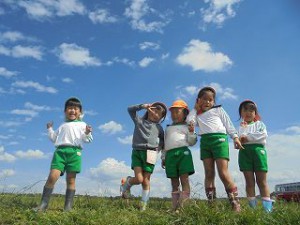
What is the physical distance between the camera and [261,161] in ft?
22.5

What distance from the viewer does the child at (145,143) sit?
718cm

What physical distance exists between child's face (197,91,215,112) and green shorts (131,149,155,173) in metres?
1.31

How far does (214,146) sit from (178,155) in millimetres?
651

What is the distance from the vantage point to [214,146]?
654 centimetres

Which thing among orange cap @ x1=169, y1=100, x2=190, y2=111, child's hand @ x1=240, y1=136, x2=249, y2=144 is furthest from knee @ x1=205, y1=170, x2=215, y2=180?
orange cap @ x1=169, y1=100, x2=190, y2=111

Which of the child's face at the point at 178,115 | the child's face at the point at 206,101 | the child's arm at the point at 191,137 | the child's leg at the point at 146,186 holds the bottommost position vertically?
the child's leg at the point at 146,186

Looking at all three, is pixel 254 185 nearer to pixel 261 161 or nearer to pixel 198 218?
pixel 261 161

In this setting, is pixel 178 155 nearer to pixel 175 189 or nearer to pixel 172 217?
pixel 175 189

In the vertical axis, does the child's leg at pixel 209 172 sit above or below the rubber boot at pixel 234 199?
above

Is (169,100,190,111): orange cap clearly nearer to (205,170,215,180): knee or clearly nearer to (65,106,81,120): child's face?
(205,170,215,180): knee

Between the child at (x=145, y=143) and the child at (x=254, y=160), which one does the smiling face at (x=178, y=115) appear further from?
the child at (x=254, y=160)

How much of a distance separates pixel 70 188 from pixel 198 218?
2.67 meters

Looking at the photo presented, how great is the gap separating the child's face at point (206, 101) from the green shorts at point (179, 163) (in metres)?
0.80

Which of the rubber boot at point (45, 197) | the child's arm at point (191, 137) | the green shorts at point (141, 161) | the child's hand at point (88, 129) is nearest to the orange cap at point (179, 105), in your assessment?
the child's arm at point (191, 137)
